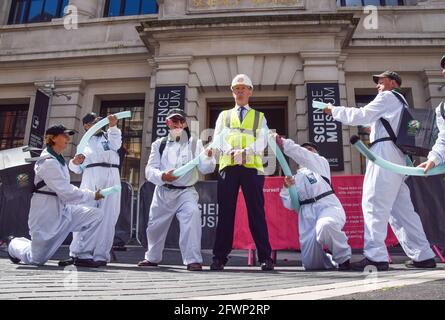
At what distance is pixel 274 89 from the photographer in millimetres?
10312

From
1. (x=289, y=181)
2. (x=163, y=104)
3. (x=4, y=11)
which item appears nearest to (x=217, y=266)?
(x=289, y=181)

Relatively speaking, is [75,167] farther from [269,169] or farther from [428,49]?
[428,49]

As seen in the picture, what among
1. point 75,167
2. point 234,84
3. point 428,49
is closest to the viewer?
point 234,84

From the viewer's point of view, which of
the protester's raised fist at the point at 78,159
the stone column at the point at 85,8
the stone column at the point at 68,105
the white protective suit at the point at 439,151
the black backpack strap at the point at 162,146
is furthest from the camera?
the stone column at the point at 85,8

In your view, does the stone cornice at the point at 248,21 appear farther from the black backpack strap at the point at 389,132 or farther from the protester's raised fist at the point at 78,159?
the black backpack strap at the point at 389,132

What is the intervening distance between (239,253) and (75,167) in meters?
3.63

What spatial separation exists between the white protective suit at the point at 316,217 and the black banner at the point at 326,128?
4.75m

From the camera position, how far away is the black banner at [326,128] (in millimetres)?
9234

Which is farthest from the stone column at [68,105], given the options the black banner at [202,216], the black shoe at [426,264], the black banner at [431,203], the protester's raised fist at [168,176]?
the black shoe at [426,264]

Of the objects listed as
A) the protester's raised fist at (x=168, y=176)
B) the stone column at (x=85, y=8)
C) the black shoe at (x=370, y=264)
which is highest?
the stone column at (x=85, y=8)

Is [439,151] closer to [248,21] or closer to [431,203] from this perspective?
[431,203]

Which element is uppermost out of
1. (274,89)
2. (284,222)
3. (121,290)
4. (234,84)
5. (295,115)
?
(274,89)

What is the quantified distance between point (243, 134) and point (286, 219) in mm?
2382

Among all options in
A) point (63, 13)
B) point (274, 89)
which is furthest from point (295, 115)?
point (63, 13)
